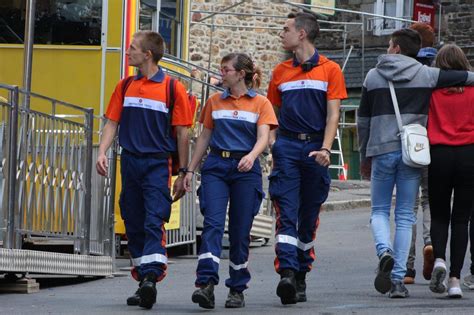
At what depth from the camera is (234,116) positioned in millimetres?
9180

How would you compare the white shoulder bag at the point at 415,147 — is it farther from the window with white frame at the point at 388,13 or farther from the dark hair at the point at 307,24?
the window with white frame at the point at 388,13

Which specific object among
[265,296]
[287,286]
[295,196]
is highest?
[295,196]

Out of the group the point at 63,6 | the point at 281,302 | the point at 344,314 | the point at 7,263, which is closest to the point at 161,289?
the point at 7,263

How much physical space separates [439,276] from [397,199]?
628mm

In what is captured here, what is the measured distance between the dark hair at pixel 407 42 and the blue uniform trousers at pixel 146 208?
6.39 feet

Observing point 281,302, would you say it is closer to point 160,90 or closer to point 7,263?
point 160,90

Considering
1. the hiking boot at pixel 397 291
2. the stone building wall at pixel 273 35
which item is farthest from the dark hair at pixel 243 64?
the stone building wall at pixel 273 35

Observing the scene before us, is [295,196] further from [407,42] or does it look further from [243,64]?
[407,42]

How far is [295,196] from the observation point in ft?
30.5

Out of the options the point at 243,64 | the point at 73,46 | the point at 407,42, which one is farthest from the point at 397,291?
the point at 73,46

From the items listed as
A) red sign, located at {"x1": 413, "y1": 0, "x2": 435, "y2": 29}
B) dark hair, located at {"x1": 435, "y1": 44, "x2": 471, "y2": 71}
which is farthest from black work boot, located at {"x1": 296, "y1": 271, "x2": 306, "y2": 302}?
red sign, located at {"x1": 413, "y1": 0, "x2": 435, "y2": 29}

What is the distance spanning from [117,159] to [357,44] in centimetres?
2306

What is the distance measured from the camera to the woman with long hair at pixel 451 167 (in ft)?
31.8

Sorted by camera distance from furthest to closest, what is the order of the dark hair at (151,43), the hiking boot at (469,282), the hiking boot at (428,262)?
the hiking boot at (428,262), the hiking boot at (469,282), the dark hair at (151,43)
